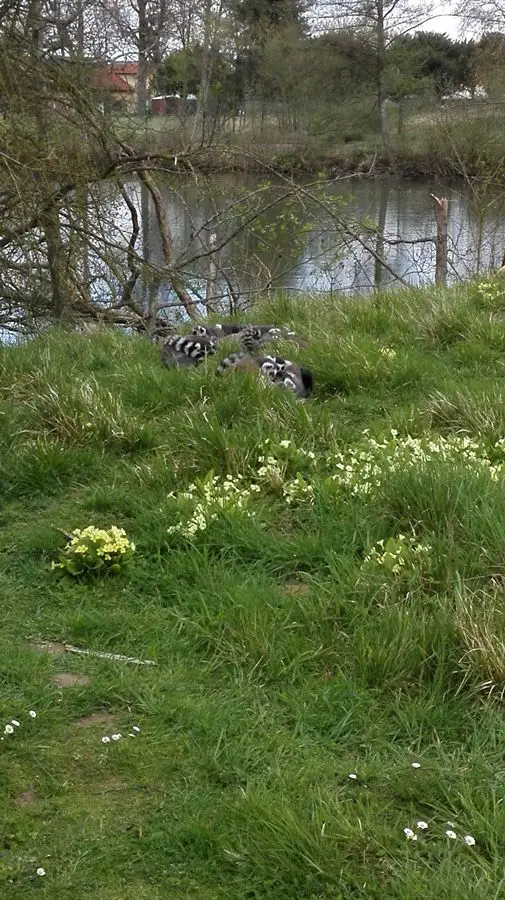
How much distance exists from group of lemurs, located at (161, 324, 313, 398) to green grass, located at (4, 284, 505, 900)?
11.5 inches

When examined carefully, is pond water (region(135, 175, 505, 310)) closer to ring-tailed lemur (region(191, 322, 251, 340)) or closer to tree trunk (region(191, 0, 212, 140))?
ring-tailed lemur (region(191, 322, 251, 340))

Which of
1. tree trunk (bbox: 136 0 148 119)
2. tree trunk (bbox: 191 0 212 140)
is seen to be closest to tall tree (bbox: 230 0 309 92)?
tree trunk (bbox: 191 0 212 140)

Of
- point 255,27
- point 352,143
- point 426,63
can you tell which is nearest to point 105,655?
point 255,27

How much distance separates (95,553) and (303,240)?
960 cm

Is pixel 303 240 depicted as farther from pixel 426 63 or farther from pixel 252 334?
pixel 426 63

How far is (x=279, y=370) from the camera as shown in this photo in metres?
5.93

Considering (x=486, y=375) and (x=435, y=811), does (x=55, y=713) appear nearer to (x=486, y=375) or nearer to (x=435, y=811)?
(x=435, y=811)

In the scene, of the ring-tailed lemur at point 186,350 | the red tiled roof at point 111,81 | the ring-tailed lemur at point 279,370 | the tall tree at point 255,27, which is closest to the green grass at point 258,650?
the ring-tailed lemur at point 279,370

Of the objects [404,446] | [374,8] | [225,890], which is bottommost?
[225,890]

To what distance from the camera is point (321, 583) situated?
362 centimetres

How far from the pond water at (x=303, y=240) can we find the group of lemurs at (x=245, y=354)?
67.0 inches

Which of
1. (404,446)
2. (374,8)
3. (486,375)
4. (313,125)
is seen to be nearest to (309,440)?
(404,446)

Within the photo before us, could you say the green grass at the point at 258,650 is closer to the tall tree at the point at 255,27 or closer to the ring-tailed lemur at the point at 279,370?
the ring-tailed lemur at the point at 279,370

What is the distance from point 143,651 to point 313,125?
27539 mm
